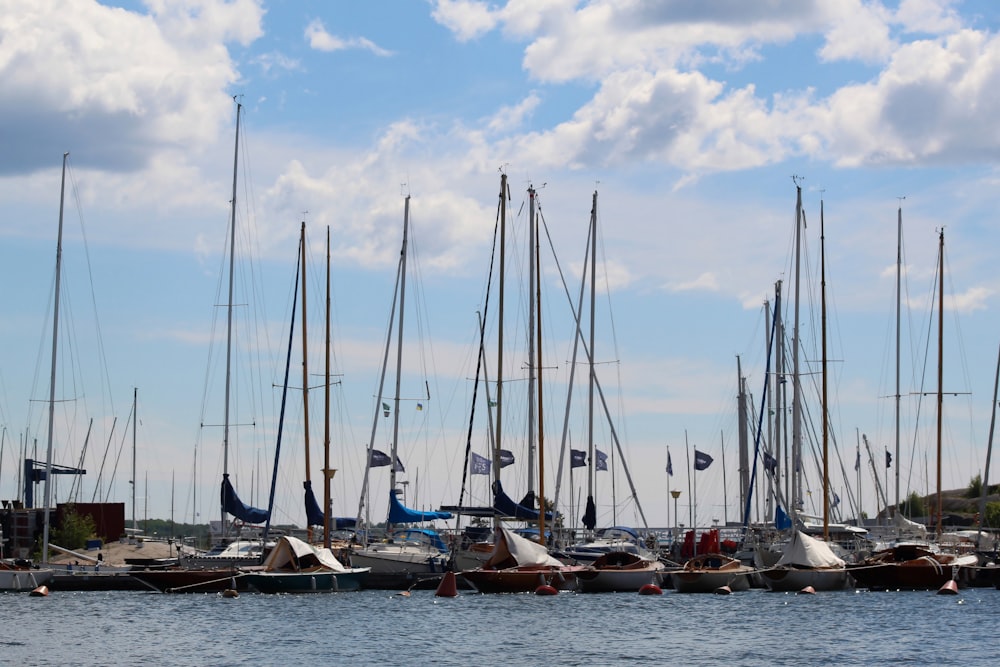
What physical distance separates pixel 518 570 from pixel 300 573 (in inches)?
369

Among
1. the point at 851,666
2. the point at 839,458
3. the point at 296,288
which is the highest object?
the point at 296,288

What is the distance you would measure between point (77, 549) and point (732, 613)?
48.4 metres

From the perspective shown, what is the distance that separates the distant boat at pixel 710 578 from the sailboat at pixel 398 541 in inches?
437

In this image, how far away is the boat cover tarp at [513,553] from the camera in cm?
6100

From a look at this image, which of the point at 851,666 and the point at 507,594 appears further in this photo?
the point at 507,594

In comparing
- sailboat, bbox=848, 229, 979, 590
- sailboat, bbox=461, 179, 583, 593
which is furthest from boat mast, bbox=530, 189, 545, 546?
sailboat, bbox=848, 229, 979, 590

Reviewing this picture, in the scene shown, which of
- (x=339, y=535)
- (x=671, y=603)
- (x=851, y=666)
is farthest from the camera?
(x=339, y=535)

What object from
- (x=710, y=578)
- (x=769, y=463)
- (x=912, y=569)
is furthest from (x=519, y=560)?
(x=769, y=463)

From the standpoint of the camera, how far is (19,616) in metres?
55.8

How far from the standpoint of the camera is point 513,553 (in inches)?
2406

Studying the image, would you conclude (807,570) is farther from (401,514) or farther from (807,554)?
(401,514)

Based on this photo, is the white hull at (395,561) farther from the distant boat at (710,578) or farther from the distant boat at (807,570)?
the distant boat at (807,570)

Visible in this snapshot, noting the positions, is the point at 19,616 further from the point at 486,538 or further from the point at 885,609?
the point at 885,609

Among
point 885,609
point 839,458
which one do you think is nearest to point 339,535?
point 839,458
